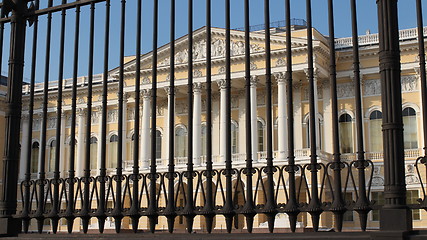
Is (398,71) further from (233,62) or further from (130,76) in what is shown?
(130,76)

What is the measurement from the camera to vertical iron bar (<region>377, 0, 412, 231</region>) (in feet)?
14.5

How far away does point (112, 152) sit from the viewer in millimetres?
35688

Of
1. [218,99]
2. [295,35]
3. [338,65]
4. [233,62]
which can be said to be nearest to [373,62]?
[338,65]

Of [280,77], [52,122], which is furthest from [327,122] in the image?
[52,122]

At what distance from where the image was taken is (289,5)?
17.3ft

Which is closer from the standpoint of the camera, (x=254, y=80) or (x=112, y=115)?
(x=254, y=80)

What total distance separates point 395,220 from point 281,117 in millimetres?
26237

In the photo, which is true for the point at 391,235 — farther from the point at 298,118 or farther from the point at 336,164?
the point at 298,118

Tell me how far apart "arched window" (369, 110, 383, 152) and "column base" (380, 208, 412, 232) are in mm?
25038

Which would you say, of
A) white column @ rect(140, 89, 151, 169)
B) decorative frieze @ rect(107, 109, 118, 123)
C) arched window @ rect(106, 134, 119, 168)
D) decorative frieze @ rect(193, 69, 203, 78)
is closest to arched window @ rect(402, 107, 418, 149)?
decorative frieze @ rect(193, 69, 203, 78)

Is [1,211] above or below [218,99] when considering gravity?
below

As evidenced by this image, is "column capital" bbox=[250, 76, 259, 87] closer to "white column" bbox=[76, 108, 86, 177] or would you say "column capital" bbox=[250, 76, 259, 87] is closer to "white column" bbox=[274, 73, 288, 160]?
"white column" bbox=[274, 73, 288, 160]

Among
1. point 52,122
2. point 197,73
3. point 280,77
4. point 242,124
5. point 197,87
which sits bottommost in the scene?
point 242,124

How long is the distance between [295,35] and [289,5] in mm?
26204
